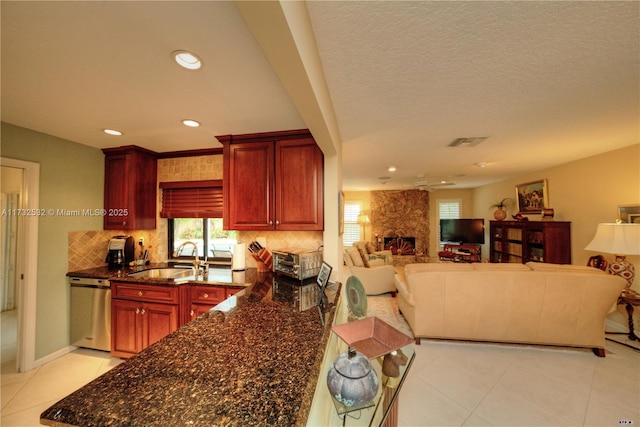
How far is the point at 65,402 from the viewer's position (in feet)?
2.19

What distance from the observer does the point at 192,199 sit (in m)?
2.81

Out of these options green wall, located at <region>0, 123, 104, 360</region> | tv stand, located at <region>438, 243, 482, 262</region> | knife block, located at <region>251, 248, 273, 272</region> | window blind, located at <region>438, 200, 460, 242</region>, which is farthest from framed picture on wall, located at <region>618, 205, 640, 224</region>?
green wall, located at <region>0, 123, 104, 360</region>

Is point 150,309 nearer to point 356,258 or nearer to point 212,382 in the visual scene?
point 212,382

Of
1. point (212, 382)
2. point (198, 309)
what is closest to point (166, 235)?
point (198, 309)

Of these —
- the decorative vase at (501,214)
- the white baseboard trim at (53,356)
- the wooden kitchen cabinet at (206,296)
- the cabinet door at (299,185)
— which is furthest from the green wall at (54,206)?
the decorative vase at (501,214)

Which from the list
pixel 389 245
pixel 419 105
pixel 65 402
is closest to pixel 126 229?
pixel 65 402

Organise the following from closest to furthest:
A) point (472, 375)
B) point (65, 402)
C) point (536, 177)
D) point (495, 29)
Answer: point (65, 402) < point (495, 29) < point (472, 375) < point (536, 177)

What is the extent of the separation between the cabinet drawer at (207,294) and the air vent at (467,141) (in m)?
2.97

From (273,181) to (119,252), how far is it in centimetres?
210

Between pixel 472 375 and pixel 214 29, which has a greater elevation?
pixel 214 29

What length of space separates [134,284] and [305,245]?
66.8 inches

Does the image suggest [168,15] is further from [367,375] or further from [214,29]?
[367,375]

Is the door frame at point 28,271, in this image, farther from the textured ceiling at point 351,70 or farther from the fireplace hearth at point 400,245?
the fireplace hearth at point 400,245

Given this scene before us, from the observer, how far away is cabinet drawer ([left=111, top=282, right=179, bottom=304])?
2.17m
